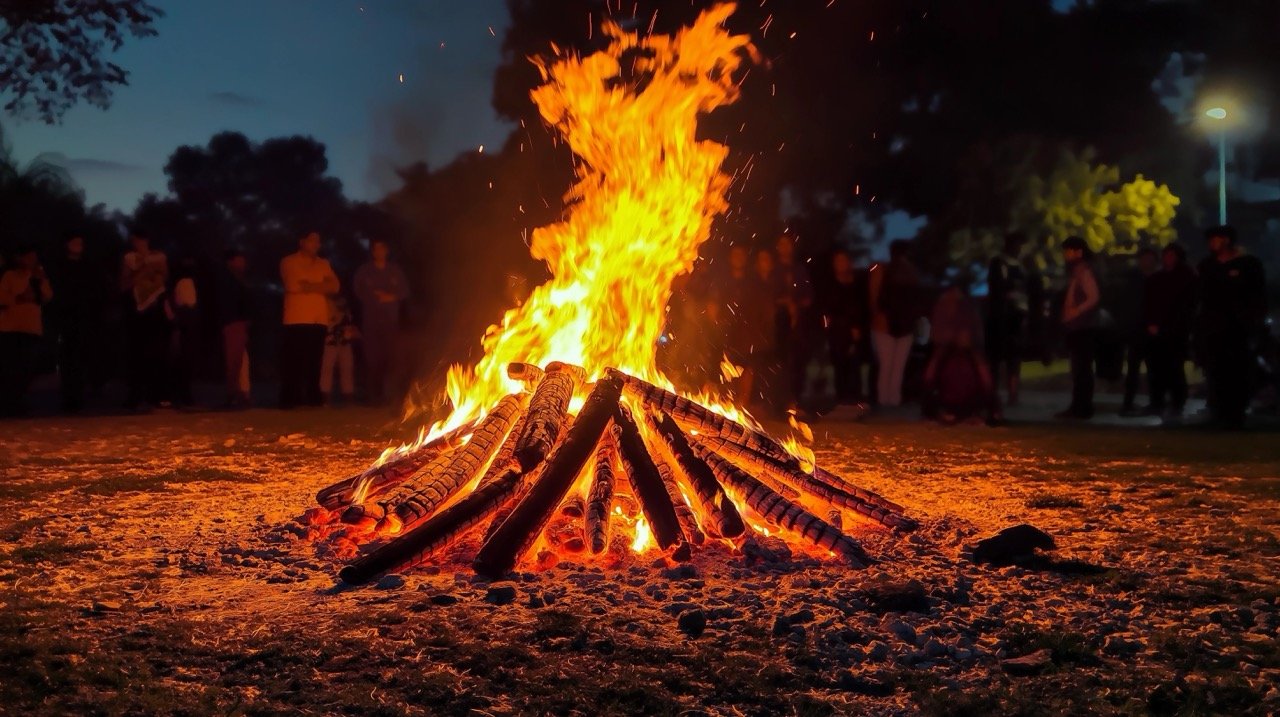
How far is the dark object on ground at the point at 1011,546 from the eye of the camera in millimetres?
5281

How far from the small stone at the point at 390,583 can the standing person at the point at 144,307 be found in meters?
9.85

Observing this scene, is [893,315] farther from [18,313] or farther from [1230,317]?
[18,313]

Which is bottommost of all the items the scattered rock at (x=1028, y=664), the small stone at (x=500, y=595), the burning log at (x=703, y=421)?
the scattered rock at (x=1028, y=664)

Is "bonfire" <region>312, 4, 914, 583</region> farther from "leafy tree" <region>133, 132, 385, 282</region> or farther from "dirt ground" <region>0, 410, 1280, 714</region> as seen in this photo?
"leafy tree" <region>133, 132, 385, 282</region>

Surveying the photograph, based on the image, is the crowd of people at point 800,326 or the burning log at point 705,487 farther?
the crowd of people at point 800,326

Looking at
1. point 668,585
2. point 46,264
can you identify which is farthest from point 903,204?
point 668,585

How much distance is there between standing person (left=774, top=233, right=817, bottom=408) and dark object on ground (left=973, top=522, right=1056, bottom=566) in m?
7.74

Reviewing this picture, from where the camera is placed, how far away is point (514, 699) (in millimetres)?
3469

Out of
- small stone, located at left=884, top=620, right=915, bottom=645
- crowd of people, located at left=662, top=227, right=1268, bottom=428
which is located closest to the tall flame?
small stone, located at left=884, top=620, right=915, bottom=645

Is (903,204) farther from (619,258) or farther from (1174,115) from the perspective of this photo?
(619,258)

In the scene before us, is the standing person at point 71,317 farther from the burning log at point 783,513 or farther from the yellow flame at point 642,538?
the yellow flame at point 642,538

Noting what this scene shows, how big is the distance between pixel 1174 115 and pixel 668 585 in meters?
27.0

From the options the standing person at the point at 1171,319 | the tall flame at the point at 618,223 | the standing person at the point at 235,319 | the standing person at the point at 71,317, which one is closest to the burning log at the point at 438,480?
the tall flame at the point at 618,223

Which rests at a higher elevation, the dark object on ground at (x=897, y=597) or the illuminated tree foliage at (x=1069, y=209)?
the illuminated tree foliage at (x=1069, y=209)
